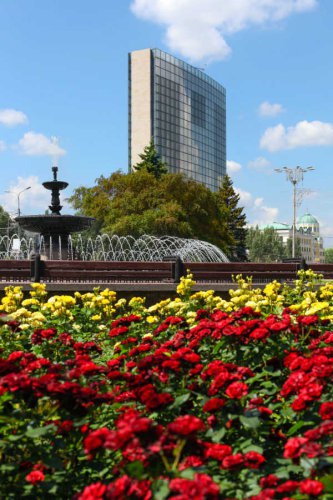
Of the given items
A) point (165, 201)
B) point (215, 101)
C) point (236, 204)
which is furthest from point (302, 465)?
point (215, 101)

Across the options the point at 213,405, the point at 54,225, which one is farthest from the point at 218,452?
the point at 54,225

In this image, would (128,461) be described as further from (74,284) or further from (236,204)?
(236,204)

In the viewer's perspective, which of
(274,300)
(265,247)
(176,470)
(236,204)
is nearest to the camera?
(176,470)

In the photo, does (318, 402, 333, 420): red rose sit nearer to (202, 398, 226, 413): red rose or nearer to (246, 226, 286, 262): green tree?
(202, 398, 226, 413): red rose

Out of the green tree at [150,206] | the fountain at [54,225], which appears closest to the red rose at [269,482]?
the fountain at [54,225]

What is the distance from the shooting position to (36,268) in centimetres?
1262

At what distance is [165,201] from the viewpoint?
144 ft

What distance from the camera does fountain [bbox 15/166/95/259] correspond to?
60.8 ft

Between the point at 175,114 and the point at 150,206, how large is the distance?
221ft

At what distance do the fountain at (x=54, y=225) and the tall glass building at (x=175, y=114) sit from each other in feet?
243

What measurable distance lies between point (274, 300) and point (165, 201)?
37.3 metres

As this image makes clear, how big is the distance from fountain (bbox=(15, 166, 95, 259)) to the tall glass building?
243ft

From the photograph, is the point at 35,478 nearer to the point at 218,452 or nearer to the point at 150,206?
the point at 218,452

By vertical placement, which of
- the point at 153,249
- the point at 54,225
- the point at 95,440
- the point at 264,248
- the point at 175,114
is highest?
the point at 175,114
